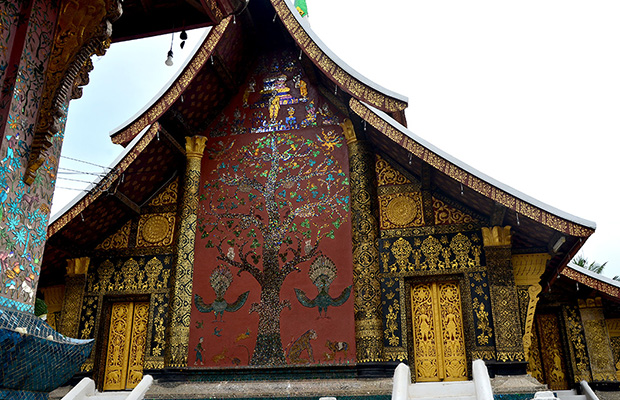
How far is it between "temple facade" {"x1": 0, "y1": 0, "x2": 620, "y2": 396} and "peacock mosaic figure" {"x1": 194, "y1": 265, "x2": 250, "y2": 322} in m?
0.02

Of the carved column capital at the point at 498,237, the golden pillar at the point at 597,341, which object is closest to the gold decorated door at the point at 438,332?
the carved column capital at the point at 498,237

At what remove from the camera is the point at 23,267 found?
238 centimetres

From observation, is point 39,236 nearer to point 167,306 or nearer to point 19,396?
point 19,396

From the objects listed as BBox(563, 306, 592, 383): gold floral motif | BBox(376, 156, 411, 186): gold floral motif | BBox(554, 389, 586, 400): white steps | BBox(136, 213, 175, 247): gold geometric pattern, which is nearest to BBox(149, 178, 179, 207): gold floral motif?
BBox(136, 213, 175, 247): gold geometric pattern

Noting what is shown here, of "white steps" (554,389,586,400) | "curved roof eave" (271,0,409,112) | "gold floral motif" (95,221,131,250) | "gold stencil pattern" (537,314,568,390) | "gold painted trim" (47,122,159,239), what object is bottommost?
"white steps" (554,389,586,400)

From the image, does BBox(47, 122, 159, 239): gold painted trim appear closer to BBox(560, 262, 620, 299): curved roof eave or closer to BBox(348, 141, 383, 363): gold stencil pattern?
BBox(348, 141, 383, 363): gold stencil pattern

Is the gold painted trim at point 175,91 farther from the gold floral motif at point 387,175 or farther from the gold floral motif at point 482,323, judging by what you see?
the gold floral motif at point 482,323

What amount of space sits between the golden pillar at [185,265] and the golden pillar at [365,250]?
7.34ft

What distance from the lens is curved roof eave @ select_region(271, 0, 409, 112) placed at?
7.18 m

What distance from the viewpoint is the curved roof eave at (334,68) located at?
7.18 meters

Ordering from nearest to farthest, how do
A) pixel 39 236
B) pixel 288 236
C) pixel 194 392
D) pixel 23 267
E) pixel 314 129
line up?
pixel 23 267 < pixel 39 236 < pixel 194 392 < pixel 288 236 < pixel 314 129

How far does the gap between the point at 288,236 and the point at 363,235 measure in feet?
3.39

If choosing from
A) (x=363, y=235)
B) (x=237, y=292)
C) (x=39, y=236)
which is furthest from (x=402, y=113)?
(x=39, y=236)

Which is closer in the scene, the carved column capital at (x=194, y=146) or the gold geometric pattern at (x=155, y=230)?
the gold geometric pattern at (x=155, y=230)
